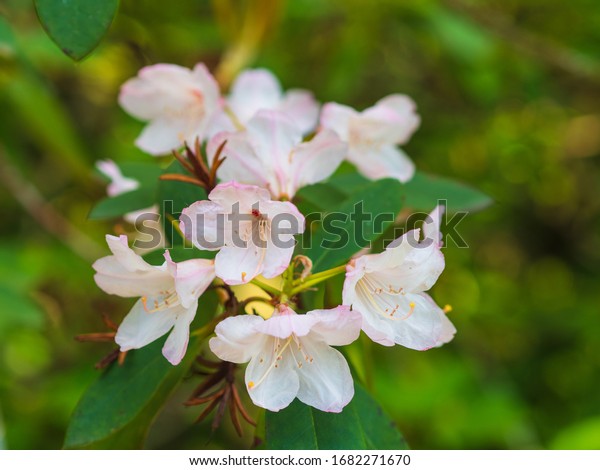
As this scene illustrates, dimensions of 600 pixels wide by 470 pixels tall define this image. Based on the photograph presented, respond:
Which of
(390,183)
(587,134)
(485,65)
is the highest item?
(390,183)

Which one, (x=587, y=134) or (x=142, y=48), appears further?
(x=587, y=134)

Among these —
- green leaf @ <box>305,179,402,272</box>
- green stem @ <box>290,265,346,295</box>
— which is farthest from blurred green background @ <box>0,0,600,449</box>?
green stem @ <box>290,265,346,295</box>

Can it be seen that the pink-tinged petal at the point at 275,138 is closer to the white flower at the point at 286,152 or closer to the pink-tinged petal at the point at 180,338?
the white flower at the point at 286,152

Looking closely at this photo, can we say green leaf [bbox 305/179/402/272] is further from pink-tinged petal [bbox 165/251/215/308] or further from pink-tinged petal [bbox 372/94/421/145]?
pink-tinged petal [bbox 372/94/421/145]

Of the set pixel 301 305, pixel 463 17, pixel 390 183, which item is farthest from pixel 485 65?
pixel 301 305

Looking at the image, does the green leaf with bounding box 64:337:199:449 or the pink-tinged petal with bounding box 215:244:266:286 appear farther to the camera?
the green leaf with bounding box 64:337:199:449

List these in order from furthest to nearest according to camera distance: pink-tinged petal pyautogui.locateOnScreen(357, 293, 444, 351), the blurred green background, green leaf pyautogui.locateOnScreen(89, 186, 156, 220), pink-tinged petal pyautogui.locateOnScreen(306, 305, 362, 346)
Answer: the blurred green background < green leaf pyautogui.locateOnScreen(89, 186, 156, 220) < pink-tinged petal pyautogui.locateOnScreen(357, 293, 444, 351) < pink-tinged petal pyautogui.locateOnScreen(306, 305, 362, 346)
